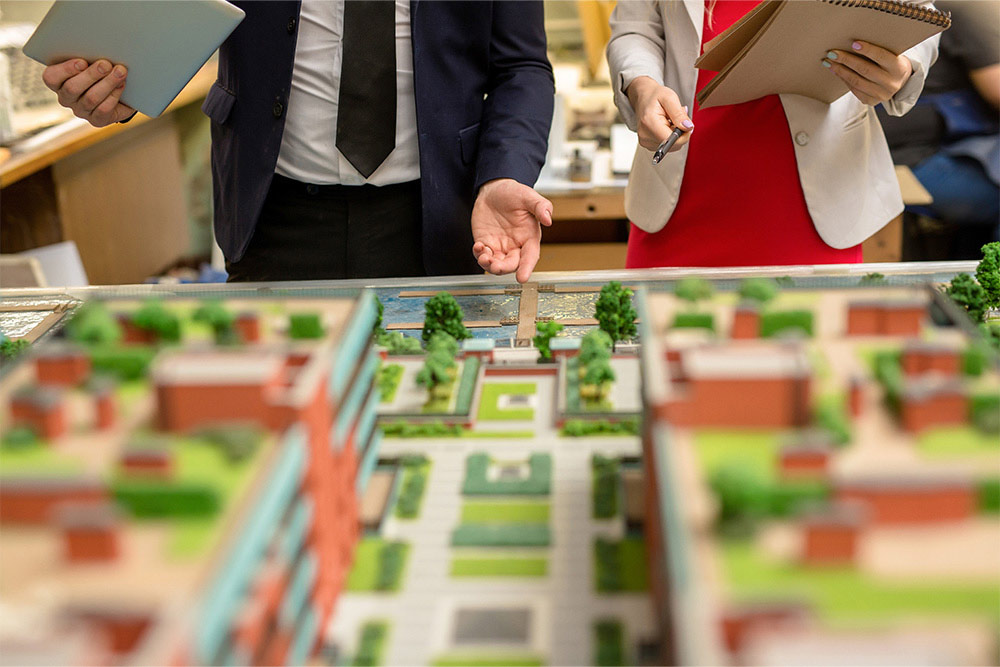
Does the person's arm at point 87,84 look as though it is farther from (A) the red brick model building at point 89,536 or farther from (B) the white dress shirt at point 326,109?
(A) the red brick model building at point 89,536

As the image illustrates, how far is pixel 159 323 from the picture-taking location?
167 centimetres

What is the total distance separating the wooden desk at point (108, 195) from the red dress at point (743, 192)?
314 centimetres

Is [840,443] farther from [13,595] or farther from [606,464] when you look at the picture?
[13,595]

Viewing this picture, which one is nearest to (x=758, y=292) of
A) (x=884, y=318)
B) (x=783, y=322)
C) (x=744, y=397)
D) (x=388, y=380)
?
(x=783, y=322)

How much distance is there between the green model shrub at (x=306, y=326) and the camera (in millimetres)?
1635

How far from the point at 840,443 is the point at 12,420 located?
1167 mm

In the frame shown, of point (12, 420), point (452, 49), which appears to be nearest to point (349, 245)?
point (452, 49)

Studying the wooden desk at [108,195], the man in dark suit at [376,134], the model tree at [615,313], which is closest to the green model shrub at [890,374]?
the model tree at [615,313]

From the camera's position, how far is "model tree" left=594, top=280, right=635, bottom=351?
7.81 feet

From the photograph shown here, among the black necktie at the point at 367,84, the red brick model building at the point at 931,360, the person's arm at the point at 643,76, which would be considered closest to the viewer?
the red brick model building at the point at 931,360

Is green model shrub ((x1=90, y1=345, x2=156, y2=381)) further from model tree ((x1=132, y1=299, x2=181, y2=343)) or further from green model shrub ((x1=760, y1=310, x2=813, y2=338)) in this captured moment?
green model shrub ((x1=760, y1=310, x2=813, y2=338))

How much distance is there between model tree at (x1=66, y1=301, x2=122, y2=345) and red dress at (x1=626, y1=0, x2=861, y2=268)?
5.88ft

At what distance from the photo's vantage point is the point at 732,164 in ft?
9.43

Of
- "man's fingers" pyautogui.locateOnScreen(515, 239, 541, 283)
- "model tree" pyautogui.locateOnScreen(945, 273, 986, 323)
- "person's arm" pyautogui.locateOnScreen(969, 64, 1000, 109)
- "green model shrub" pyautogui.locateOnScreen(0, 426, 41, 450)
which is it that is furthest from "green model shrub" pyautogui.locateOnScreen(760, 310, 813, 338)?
"person's arm" pyautogui.locateOnScreen(969, 64, 1000, 109)
